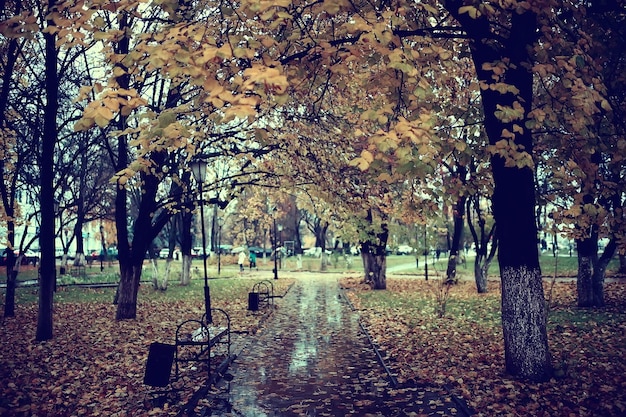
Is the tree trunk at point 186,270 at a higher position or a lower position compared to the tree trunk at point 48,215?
lower

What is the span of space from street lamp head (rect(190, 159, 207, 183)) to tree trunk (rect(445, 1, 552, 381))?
9.00m

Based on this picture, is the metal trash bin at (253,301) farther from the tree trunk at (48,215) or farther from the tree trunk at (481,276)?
the tree trunk at (481,276)

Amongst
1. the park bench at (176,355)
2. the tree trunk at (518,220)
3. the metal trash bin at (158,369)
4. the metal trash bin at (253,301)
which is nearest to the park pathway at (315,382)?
the park bench at (176,355)

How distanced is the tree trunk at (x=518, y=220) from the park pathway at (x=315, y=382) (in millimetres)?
1416

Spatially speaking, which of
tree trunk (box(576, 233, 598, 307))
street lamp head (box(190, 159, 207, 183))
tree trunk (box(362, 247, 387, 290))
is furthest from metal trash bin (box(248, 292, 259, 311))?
tree trunk (box(576, 233, 598, 307))

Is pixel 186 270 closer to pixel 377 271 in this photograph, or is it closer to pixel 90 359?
pixel 377 271

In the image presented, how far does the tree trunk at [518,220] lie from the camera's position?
23.1 ft

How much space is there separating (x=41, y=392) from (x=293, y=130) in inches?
333

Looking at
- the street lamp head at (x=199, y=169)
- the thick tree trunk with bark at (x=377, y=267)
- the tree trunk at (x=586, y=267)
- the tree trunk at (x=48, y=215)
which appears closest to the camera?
the tree trunk at (x=48, y=215)

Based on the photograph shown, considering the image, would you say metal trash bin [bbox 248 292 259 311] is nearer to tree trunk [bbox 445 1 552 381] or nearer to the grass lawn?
the grass lawn

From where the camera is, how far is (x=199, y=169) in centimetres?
1425

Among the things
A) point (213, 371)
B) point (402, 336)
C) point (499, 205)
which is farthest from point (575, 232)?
point (213, 371)

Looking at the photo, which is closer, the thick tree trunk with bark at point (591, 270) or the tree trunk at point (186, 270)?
the thick tree trunk with bark at point (591, 270)

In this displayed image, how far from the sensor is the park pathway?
6523 millimetres
